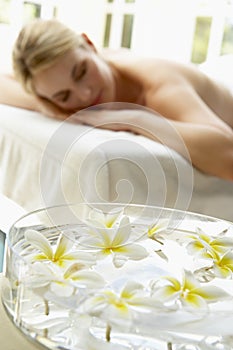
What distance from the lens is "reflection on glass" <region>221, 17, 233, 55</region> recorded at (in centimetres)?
311

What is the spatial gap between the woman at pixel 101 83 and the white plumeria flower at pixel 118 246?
42.3 inches

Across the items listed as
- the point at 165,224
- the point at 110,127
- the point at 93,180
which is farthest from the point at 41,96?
the point at 165,224

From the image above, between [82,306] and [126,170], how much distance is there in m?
0.96

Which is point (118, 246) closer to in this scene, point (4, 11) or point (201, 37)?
point (201, 37)

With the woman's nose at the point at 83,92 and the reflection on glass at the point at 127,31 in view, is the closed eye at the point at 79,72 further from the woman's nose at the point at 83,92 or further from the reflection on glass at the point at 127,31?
the reflection on glass at the point at 127,31

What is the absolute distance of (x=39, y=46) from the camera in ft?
5.84

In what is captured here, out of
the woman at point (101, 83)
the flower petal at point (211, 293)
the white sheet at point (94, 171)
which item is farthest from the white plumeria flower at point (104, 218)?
the woman at point (101, 83)

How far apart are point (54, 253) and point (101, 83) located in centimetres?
146

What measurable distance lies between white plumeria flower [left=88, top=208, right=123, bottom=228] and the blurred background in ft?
8.30

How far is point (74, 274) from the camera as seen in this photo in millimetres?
411

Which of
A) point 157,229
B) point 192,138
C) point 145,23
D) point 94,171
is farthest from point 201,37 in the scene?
point 157,229

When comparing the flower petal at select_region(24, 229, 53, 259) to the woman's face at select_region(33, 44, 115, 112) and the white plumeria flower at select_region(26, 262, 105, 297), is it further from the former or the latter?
the woman's face at select_region(33, 44, 115, 112)

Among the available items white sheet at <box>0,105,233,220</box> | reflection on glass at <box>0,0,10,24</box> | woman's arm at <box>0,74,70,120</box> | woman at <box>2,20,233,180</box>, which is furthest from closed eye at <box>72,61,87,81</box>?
reflection on glass at <box>0,0,10,24</box>

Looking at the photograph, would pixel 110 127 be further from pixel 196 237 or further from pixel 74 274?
pixel 74 274
